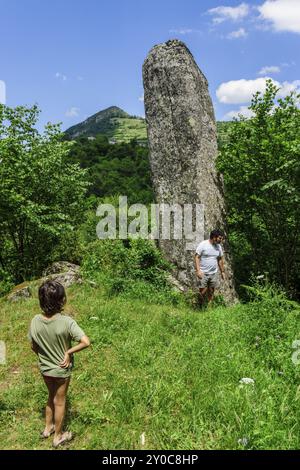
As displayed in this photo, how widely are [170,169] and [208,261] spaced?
381 centimetres

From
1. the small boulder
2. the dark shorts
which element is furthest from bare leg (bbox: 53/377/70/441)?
the small boulder

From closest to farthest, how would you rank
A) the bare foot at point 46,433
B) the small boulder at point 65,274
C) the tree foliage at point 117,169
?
the bare foot at point 46,433 < the small boulder at point 65,274 < the tree foliage at point 117,169

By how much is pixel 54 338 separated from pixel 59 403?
778 millimetres

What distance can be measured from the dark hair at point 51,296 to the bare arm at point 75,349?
0.46 meters

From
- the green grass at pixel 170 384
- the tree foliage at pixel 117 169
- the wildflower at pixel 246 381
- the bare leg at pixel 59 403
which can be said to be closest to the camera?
the green grass at pixel 170 384

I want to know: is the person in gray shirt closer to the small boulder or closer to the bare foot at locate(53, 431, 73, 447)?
the small boulder

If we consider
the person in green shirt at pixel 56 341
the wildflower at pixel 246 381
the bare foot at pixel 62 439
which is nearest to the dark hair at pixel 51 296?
the person in green shirt at pixel 56 341

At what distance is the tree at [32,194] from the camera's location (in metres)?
14.7

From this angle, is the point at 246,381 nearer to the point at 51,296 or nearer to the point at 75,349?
the point at 75,349

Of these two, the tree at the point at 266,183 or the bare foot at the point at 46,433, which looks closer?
the bare foot at the point at 46,433

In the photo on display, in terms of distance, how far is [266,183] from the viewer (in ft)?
38.5

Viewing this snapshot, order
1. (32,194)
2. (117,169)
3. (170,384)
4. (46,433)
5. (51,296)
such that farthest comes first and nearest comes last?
(117,169) < (32,194) < (170,384) < (46,433) < (51,296)

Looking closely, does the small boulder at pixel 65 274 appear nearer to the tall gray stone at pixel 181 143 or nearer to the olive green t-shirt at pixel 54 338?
the tall gray stone at pixel 181 143

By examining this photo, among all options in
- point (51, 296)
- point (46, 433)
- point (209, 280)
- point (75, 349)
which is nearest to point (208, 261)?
point (209, 280)
